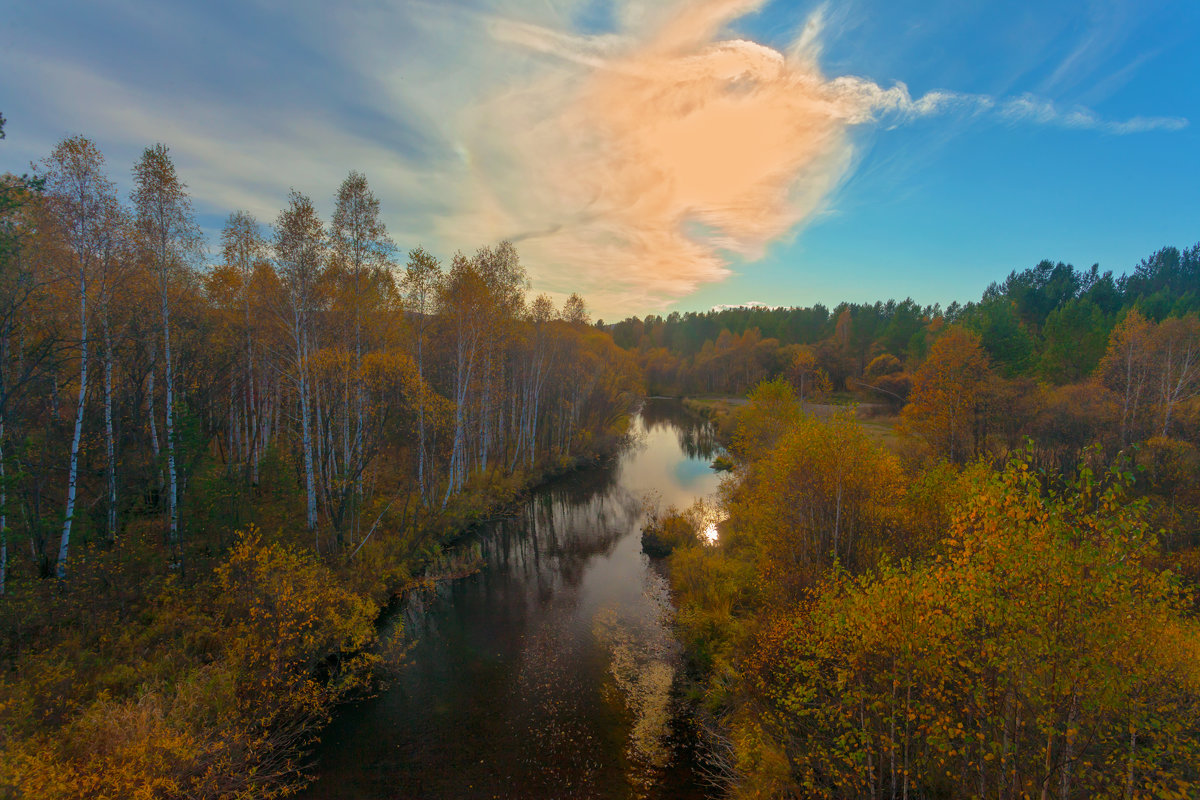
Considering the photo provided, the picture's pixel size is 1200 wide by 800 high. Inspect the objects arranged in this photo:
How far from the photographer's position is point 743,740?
1066 cm

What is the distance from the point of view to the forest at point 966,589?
585cm

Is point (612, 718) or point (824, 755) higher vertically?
point (824, 755)

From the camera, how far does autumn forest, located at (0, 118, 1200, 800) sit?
642 centimetres

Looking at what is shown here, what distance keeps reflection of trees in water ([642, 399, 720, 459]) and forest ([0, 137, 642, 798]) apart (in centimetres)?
3115

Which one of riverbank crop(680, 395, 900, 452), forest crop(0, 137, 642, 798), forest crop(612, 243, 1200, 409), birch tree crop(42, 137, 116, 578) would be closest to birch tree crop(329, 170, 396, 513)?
forest crop(0, 137, 642, 798)

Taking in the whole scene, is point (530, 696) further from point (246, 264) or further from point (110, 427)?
point (246, 264)

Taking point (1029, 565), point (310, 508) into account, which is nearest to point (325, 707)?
point (310, 508)

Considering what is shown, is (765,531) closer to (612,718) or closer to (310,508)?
(612,718)

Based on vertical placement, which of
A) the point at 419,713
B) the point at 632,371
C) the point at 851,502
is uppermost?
the point at 632,371

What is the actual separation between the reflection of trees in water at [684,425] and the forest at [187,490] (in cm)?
Answer: 3115

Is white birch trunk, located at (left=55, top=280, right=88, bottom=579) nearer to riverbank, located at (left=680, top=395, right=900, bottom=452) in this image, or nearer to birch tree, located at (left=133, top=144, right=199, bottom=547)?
birch tree, located at (left=133, top=144, right=199, bottom=547)

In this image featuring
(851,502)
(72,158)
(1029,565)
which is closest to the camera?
(1029,565)

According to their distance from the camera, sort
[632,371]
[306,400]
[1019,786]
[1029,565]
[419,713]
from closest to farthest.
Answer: [1029,565]
[1019,786]
[419,713]
[306,400]
[632,371]

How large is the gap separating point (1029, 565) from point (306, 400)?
20.0m
